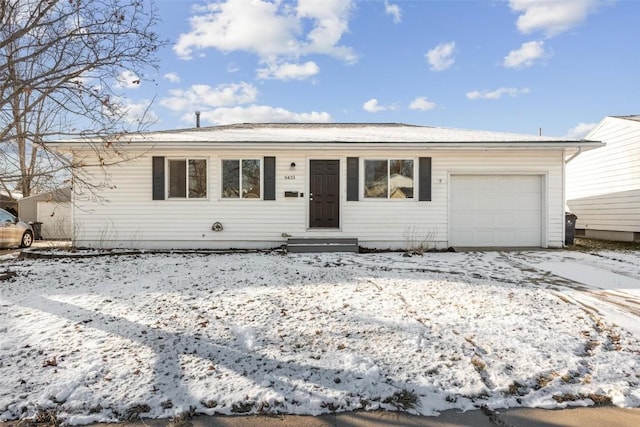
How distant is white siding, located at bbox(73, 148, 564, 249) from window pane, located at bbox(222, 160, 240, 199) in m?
0.16

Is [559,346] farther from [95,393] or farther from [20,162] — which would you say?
[20,162]

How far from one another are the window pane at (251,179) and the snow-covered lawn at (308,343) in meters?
3.95

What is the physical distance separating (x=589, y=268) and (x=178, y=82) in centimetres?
957

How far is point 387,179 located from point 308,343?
6.89m

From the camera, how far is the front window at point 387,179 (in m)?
9.75

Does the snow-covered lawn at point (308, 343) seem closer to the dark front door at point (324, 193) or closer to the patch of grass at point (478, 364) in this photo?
the patch of grass at point (478, 364)

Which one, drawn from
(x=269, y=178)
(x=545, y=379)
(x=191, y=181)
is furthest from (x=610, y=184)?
(x=191, y=181)

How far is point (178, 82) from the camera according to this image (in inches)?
338

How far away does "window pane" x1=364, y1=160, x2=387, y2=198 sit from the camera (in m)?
9.75

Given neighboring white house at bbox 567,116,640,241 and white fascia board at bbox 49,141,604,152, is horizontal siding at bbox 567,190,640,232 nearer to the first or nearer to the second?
neighboring white house at bbox 567,116,640,241

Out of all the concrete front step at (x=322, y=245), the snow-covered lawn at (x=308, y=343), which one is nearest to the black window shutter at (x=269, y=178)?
the concrete front step at (x=322, y=245)

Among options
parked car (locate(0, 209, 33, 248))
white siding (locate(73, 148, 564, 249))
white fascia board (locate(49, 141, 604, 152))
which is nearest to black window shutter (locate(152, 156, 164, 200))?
white siding (locate(73, 148, 564, 249))

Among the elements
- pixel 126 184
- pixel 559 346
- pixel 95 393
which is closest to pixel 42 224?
pixel 126 184

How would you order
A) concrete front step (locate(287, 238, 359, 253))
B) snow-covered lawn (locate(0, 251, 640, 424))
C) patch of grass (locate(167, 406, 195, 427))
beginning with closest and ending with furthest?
patch of grass (locate(167, 406, 195, 427)) < snow-covered lawn (locate(0, 251, 640, 424)) < concrete front step (locate(287, 238, 359, 253))
